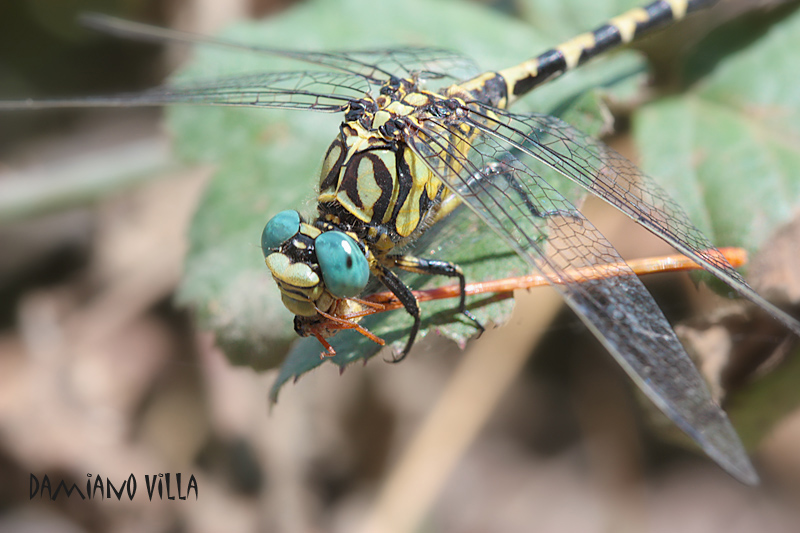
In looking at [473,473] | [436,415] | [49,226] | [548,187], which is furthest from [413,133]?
[49,226]

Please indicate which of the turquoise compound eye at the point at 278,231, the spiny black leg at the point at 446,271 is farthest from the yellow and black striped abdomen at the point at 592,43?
the turquoise compound eye at the point at 278,231

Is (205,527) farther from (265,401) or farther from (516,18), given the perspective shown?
(516,18)

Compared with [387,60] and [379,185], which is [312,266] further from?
[387,60]

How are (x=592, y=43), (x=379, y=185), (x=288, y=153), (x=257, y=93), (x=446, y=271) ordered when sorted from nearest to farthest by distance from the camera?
(x=446, y=271) < (x=379, y=185) < (x=257, y=93) < (x=288, y=153) < (x=592, y=43)

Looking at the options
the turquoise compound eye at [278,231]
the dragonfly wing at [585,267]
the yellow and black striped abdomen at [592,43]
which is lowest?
the dragonfly wing at [585,267]

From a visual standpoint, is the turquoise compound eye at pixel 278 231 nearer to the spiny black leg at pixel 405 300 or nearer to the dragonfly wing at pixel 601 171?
the spiny black leg at pixel 405 300

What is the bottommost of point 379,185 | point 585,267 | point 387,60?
point 585,267

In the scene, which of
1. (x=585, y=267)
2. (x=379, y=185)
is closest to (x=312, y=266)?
(x=379, y=185)
